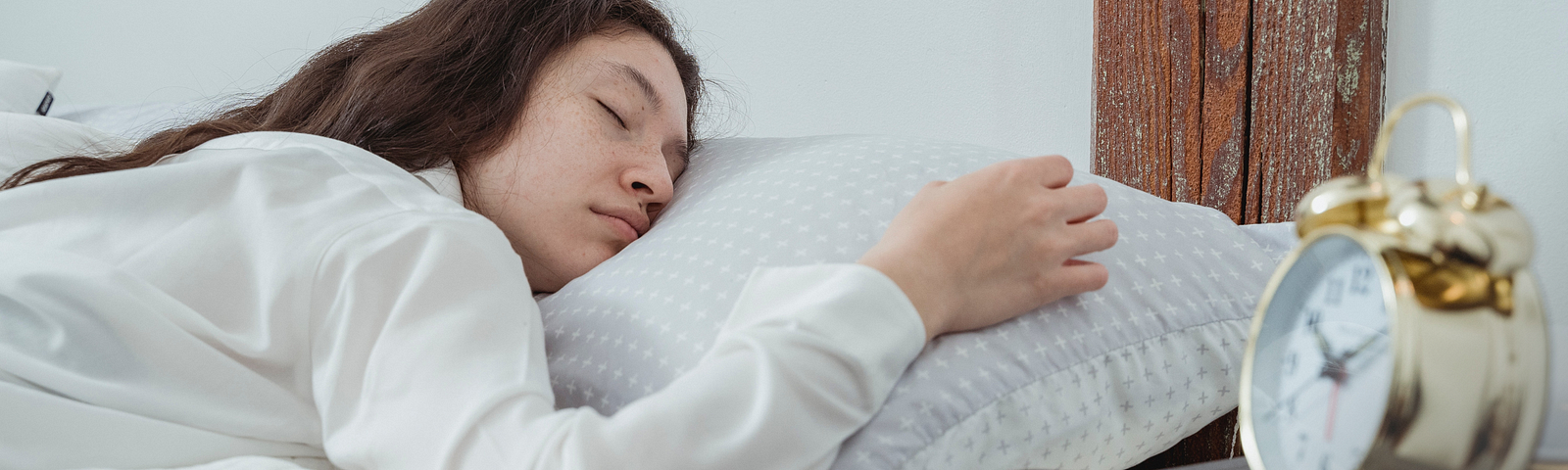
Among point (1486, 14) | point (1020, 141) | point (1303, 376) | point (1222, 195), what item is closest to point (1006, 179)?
point (1303, 376)

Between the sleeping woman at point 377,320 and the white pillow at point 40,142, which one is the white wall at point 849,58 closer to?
the sleeping woman at point 377,320

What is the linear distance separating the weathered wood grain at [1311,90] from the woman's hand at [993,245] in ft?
1.13

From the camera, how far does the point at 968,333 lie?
2.03 ft

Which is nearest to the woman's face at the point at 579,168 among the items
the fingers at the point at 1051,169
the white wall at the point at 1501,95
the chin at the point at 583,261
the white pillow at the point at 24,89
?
the chin at the point at 583,261

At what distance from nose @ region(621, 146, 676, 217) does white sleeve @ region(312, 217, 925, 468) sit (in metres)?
0.31

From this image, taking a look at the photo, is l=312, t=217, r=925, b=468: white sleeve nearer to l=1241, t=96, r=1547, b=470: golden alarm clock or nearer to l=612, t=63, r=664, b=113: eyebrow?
l=1241, t=96, r=1547, b=470: golden alarm clock

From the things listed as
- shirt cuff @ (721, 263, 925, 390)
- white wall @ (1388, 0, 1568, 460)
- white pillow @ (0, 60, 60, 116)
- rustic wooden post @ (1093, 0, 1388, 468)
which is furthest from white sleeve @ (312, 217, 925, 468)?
white pillow @ (0, 60, 60, 116)

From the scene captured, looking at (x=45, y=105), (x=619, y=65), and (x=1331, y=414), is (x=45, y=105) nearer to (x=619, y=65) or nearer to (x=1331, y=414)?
(x=619, y=65)

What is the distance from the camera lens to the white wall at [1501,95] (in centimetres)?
79

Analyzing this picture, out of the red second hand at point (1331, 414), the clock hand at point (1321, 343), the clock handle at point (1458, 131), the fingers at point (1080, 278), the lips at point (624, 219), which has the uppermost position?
the clock handle at point (1458, 131)

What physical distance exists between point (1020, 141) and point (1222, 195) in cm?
41

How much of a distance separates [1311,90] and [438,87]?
94 centimetres

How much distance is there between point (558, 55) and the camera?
1022 mm

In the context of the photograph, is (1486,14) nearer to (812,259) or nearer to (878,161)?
(878,161)
